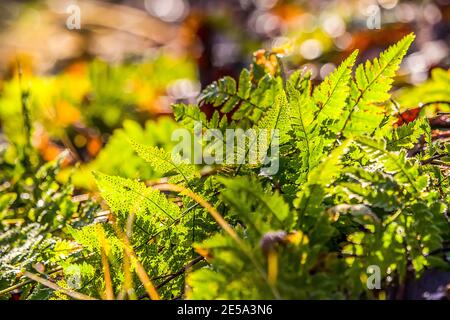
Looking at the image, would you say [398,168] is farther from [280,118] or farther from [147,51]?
[147,51]

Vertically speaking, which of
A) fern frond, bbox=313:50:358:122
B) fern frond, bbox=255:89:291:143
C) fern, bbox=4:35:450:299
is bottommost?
fern, bbox=4:35:450:299

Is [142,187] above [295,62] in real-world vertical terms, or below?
below

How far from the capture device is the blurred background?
4.02 metres

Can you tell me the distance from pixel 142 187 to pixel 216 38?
14.8 ft

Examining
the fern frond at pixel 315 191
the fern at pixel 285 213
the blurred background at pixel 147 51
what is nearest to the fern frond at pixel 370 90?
the fern at pixel 285 213

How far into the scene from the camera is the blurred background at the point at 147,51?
4.02 meters

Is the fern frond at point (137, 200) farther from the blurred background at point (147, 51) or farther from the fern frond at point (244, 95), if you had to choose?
the blurred background at point (147, 51)

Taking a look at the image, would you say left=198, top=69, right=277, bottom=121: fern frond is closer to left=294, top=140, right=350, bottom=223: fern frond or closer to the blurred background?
the blurred background

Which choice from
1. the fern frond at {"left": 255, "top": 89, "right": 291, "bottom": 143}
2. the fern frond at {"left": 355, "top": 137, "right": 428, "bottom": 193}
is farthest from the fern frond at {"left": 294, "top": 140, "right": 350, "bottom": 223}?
the fern frond at {"left": 255, "top": 89, "right": 291, "bottom": 143}

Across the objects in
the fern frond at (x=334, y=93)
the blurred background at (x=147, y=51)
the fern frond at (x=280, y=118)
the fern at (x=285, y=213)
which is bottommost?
the fern at (x=285, y=213)

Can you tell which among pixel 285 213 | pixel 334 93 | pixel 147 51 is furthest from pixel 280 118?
pixel 147 51
